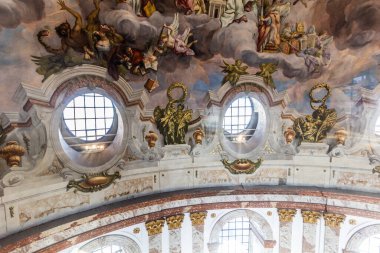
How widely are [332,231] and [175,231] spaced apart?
659 centimetres

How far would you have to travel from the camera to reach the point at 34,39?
24.3ft

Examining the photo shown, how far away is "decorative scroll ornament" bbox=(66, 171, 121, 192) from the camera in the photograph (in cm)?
921

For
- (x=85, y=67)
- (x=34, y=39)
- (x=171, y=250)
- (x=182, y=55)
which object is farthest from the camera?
(x=171, y=250)

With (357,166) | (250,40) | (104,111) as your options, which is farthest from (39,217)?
(357,166)

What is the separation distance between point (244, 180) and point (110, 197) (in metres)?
5.63

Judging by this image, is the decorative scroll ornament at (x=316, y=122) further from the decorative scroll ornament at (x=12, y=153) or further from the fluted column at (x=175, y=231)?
the decorative scroll ornament at (x=12, y=153)

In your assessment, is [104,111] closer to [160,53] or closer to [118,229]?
[160,53]

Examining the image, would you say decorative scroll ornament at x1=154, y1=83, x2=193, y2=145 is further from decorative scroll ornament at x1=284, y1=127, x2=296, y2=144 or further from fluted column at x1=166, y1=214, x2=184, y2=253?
decorative scroll ornament at x1=284, y1=127, x2=296, y2=144

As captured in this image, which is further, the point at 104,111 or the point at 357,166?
the point at 357,166

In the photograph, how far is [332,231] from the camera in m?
11.9

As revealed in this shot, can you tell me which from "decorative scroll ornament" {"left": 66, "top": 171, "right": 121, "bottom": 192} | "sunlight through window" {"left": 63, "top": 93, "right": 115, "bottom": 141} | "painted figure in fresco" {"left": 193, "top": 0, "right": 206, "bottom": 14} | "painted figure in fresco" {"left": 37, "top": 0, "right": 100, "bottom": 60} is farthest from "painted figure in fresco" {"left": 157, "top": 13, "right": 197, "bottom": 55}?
"decorative scroll ornament" {"left": 66, "top": 171, "right": 121, "bottom": 192}

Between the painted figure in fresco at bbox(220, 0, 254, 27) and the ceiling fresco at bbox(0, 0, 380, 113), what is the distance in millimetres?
36

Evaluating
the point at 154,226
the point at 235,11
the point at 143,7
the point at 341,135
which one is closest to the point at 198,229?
the point at 154,226

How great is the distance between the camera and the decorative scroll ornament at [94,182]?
921 centimetres
